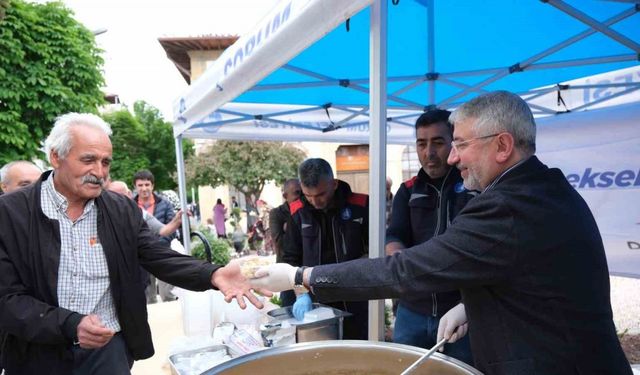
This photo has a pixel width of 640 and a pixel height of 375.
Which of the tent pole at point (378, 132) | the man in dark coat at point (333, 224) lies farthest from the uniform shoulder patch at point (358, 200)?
the tent pole at point (378, 132)

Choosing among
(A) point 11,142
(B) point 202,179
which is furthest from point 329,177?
(B) point 202,179

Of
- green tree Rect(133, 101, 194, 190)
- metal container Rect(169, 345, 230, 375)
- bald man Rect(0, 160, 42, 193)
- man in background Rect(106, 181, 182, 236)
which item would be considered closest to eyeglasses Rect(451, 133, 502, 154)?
metal container Rect(169, 345, 230, 375)

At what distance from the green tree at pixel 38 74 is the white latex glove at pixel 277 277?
6846mm

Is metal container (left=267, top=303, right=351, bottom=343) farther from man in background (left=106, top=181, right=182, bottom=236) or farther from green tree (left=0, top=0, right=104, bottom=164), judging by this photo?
green tree (left=0, top=0, right=104, bottom=164)

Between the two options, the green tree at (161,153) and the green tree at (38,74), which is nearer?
the green tree at (38,74)

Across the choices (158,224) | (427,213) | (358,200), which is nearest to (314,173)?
(358,200)

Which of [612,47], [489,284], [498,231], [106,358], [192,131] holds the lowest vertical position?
[106,358]

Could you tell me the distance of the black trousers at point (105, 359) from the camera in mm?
1606

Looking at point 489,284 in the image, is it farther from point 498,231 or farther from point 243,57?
point 243,57

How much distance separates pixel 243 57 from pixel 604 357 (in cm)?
190

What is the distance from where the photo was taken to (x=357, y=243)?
8.82 feet

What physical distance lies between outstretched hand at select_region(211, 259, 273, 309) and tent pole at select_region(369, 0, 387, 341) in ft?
1.49

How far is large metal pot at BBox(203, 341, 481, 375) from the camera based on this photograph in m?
1.18

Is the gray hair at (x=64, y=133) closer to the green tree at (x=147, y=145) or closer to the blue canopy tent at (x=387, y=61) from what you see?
the blue canopy tent at (x=387, y=61)
